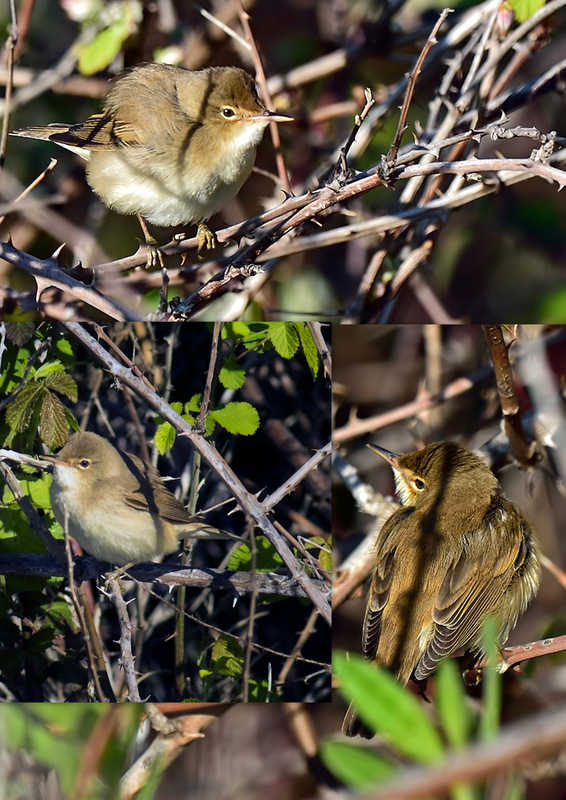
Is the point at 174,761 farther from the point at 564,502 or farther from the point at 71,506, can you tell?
the point at 564,502

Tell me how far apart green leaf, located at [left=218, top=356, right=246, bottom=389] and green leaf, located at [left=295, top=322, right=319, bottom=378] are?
0.20 meters

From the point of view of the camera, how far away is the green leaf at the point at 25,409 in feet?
7.86

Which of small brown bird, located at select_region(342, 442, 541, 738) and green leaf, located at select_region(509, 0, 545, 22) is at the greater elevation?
green leaf, located at select_region(509, 0, 545, 22)

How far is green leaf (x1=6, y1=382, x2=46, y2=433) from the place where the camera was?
7.86 feet

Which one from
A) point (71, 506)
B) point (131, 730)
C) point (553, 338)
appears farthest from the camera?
point (553, 338)

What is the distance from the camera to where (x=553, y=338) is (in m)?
2.55

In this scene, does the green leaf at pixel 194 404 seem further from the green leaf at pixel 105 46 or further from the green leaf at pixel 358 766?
the green leaf at pixel 358 766

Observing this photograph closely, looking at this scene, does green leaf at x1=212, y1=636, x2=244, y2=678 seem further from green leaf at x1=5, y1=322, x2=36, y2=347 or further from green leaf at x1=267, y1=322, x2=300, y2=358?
green leaf at x1=5, y1=322, x2=36, y2=347

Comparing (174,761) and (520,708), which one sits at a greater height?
(520,708)

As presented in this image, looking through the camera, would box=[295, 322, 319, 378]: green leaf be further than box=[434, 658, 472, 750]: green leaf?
Yes

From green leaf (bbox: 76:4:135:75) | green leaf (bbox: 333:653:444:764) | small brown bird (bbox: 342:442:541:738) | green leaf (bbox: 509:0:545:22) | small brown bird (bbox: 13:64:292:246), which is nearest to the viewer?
green leaf (bbox: 333:653:444:764)

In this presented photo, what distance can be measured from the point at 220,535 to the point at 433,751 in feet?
5.69

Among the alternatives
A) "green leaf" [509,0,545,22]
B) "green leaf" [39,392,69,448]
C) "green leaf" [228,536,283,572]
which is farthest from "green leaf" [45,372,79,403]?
"green leaf" [509,0,545,22]

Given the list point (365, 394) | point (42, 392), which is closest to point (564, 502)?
point (365, 394)
